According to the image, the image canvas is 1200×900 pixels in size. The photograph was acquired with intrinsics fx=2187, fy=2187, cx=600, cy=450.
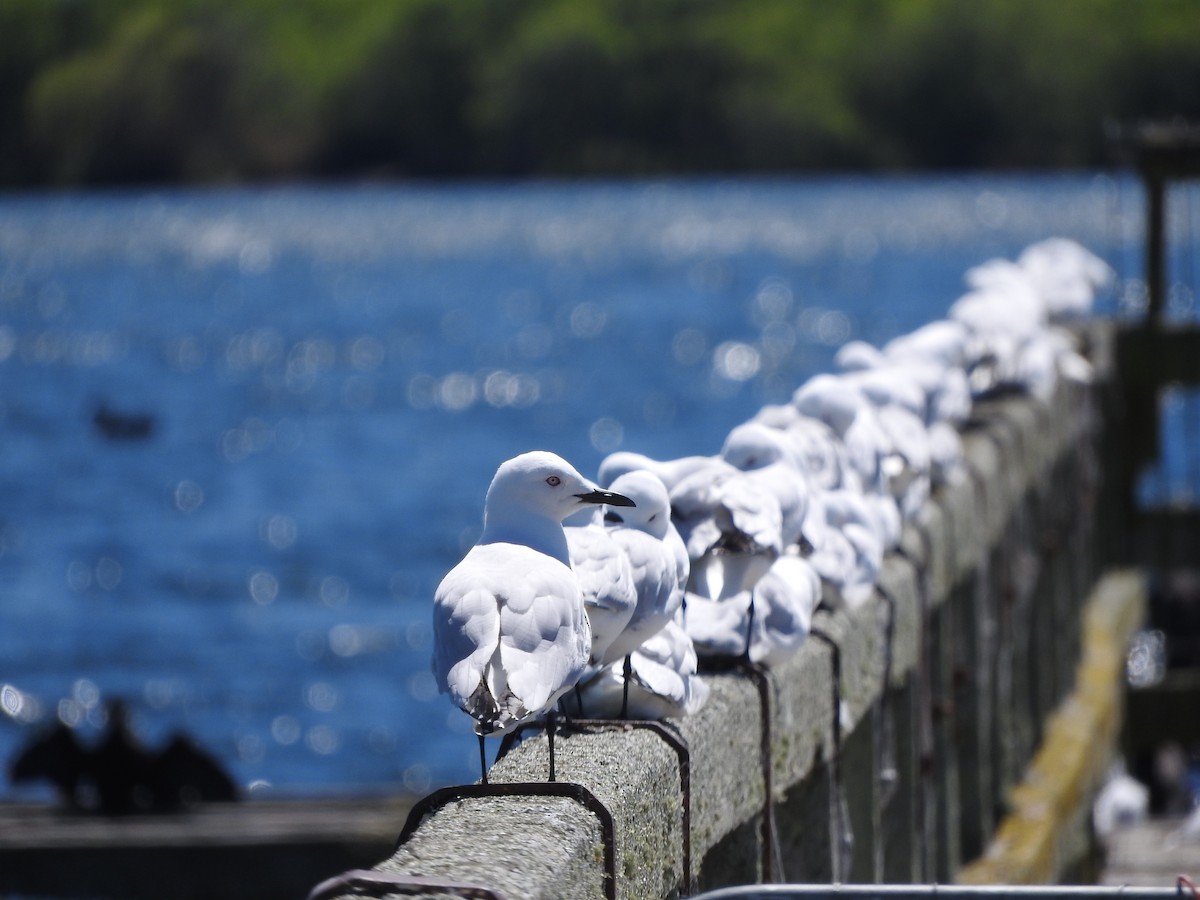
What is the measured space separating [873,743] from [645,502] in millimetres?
1713

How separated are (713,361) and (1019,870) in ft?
138

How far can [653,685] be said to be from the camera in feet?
14.6

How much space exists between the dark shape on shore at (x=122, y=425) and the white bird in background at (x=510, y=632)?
111 feet

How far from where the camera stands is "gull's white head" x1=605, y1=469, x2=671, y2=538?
482cm

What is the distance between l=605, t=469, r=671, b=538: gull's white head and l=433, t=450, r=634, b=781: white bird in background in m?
0.49

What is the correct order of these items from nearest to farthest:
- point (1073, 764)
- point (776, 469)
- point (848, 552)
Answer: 1. point (776, 469)
2. point (848, 552)
3. point (1073, 764)

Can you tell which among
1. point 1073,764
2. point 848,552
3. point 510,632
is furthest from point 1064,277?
point 510,632

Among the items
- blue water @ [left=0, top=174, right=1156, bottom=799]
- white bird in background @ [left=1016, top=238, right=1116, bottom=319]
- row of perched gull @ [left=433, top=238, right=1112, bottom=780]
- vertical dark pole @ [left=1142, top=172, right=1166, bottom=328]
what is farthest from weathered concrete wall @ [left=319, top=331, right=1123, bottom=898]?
blue water @ [left=0, top=174, right=1156, bottom=799]

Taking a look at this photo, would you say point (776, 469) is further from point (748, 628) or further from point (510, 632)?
point (510, 632)

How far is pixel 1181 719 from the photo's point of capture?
12414mm

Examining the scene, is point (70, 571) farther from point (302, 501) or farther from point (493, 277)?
point (493, 277)

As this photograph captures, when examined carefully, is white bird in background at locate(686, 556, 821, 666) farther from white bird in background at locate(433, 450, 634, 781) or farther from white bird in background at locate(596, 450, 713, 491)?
white bird in background at locate(433, 450, 634, 781)

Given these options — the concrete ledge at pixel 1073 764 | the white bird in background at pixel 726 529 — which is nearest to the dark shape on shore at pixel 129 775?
the concrete ledge at pixel 1073 764

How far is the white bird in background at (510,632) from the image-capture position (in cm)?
386
